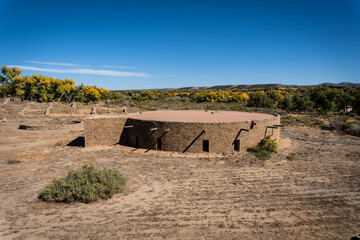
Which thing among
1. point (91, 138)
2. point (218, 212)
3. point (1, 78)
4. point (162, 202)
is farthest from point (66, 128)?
point (1, 78)

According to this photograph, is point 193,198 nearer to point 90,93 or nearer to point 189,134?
point 189,134

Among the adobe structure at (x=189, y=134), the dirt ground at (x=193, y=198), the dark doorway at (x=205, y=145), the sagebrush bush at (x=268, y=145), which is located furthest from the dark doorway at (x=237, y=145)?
the dark doorway at (x=205, y=145)

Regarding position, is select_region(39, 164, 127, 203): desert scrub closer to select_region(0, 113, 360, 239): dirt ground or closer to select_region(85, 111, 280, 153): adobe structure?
select_region(0, 113, 360, 239): dirt ground

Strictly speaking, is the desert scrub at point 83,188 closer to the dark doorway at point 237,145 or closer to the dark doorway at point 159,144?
the dark doorway at point 159,144

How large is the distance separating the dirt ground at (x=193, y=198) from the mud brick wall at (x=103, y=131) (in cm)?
183

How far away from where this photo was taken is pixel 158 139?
16.5m

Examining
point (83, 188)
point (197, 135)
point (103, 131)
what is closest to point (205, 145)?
point (197, 135)

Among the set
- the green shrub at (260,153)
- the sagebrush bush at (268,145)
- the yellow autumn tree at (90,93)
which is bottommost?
the green shrub at (260,153)

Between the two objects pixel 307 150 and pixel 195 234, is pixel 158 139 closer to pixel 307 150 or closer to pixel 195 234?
pixel 195 234

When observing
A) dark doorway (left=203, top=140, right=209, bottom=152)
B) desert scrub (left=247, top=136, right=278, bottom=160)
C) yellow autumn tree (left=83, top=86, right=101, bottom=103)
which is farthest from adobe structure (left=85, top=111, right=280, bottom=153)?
yellow autumn tree (left=83, top=86, right=101, bottom=103)

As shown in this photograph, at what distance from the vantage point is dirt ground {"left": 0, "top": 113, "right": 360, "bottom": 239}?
6918mm

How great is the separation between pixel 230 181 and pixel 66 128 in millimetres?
21903

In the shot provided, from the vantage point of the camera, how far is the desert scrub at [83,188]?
28.3 feet

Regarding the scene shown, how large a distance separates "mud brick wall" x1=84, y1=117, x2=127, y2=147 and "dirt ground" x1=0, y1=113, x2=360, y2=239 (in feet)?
6.00
